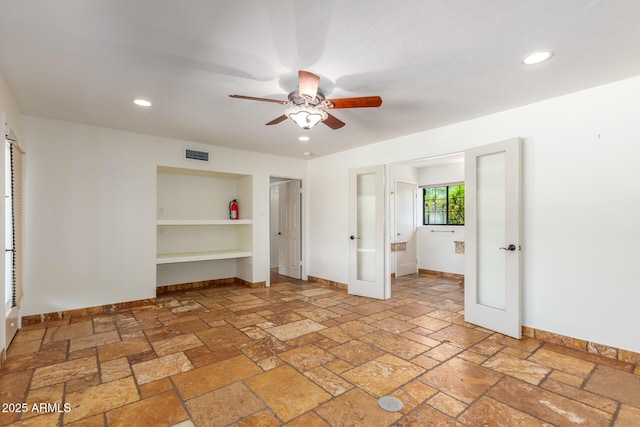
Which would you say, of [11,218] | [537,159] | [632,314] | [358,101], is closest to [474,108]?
[537,159]

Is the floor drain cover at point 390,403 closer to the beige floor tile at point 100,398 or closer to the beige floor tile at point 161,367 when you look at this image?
the beige floor tile at point 161,367

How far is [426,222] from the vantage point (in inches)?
295

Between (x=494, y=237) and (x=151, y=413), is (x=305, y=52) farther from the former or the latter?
(x=494, y=237)

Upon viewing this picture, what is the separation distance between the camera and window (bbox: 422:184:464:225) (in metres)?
6.94

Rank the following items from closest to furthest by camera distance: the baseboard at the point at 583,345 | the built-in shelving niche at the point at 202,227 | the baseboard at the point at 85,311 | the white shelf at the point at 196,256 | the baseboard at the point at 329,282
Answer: the baseboard at the point at 583,345
the baseboard at the point at 85,311
the white shelf at the point at 196,256
the built-in shelving niche at the point at 202,227
the baseboard at the point at 329,282

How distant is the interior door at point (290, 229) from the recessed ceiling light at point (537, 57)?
465cm

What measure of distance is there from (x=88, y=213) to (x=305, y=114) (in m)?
3.50

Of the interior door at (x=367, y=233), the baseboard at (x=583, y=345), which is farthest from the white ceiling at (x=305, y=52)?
the baseboard at (x=583, y=345)

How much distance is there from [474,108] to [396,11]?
6.82 feet

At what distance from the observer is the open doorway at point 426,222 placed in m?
6.71

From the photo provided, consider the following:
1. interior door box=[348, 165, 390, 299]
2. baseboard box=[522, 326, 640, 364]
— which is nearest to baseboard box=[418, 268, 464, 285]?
interior door box=[348, 165, 390, 299]

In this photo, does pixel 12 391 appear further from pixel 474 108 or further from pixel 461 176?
pixel 461 176

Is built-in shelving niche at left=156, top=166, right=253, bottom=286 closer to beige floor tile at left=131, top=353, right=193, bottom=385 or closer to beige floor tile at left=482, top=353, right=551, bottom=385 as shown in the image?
beige floor tile at left=131, top=353, right=193, bottom=385

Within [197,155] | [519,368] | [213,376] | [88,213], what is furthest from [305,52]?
[88,213]
